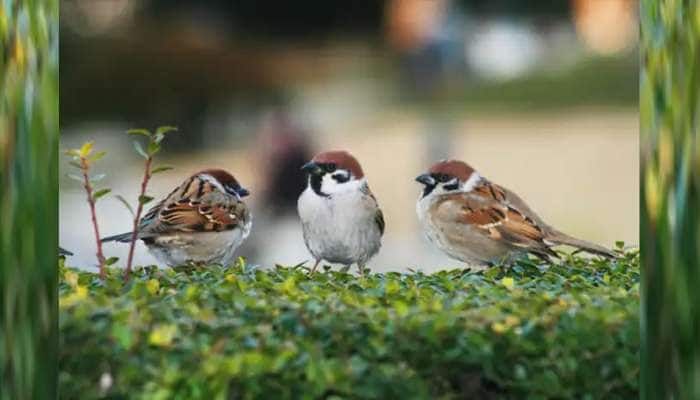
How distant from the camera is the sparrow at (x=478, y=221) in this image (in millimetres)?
4449

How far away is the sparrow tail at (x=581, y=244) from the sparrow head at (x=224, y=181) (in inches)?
56.0

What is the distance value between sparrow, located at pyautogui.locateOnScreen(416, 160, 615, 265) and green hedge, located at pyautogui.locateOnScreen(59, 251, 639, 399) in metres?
1.10

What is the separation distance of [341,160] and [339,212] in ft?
0.80

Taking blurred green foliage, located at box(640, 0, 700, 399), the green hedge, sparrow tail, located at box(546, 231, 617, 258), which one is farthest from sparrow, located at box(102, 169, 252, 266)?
blurred green foliage, located at box(640, 0, 700, 399)

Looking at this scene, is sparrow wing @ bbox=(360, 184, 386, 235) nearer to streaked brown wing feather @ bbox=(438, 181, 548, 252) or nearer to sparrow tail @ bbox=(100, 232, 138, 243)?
streaked brown wing feather @ bbox=(438, 181, 548, 252)

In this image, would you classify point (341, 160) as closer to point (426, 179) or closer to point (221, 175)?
point (426, 179)

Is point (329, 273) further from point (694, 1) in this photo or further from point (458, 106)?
point (694, 1)

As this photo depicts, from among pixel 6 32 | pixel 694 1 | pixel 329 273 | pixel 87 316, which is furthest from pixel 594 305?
pixel 6 32

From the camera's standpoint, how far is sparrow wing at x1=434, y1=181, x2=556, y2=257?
4438 mm

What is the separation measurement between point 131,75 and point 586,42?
2.25 m

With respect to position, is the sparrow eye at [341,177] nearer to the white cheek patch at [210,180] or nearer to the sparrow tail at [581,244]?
the white cheek patch at [210,180]

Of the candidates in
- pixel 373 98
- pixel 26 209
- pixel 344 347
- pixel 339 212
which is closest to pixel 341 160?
pixel 339 212

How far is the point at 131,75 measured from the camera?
4855 mm

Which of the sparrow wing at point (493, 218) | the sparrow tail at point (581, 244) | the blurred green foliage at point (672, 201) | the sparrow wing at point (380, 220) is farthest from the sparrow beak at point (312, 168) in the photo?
the blurred green foliage at point (672, 201)
